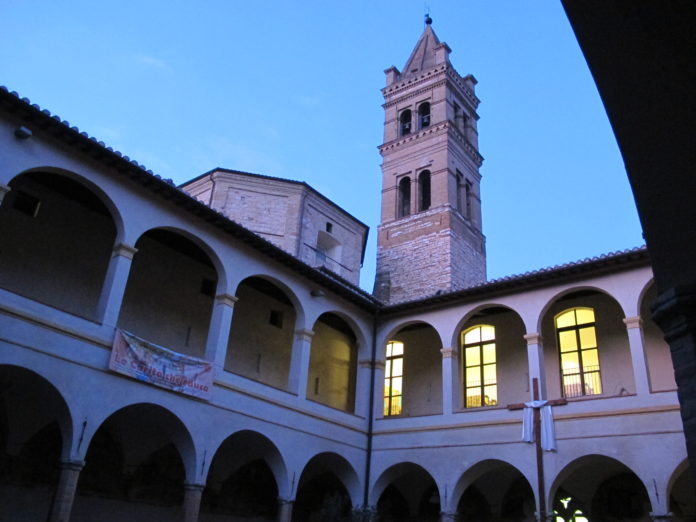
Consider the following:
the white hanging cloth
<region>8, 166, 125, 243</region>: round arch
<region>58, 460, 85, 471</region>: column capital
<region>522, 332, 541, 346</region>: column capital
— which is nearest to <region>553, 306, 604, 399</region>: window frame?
<region>522, 332, 541, 346</region>: column capital

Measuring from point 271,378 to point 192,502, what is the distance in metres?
5.01

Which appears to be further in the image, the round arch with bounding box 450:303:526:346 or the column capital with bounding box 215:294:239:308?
the round arch with bounding box 450:303:526:346

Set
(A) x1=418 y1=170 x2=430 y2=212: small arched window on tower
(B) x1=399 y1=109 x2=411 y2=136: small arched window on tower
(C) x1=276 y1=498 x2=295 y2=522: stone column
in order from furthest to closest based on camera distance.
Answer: (B) x1=399 y1=109 x2=411 y2=136: small arched window on tower < (A) x1=418 y1=170 x2=430 y2=212: small arched window on tower < (C) x1=276 y1=498 x2=295 y2=522: stone column

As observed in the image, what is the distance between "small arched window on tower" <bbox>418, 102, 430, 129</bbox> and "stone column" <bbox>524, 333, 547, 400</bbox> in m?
16.4

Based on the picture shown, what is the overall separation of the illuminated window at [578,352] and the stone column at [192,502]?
8.77 meters

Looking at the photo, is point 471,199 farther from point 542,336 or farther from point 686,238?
point 686,238

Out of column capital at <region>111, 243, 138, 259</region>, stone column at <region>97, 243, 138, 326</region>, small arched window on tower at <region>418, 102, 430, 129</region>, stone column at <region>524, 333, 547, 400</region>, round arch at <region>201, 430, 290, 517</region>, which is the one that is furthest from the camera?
small arched window on tower at <region>418, 102, 430, 129</region>

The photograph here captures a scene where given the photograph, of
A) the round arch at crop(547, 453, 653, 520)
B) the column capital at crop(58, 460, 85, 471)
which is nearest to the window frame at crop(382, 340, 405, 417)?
the round arch at crop(547, 453, 653, 520)

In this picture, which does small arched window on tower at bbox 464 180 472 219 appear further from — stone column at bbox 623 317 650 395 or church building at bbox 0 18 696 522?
stone column at bbox 623 317 650 395

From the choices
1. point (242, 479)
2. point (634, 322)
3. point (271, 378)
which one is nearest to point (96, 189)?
point (271, 378)

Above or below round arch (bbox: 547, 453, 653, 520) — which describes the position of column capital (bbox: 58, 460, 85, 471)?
below

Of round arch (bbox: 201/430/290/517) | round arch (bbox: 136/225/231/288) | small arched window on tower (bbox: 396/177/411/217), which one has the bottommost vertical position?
round arch (bbox: 201/430/290/517)

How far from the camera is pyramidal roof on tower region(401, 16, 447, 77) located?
105 feet

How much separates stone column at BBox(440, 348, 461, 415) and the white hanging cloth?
72.0 inches
